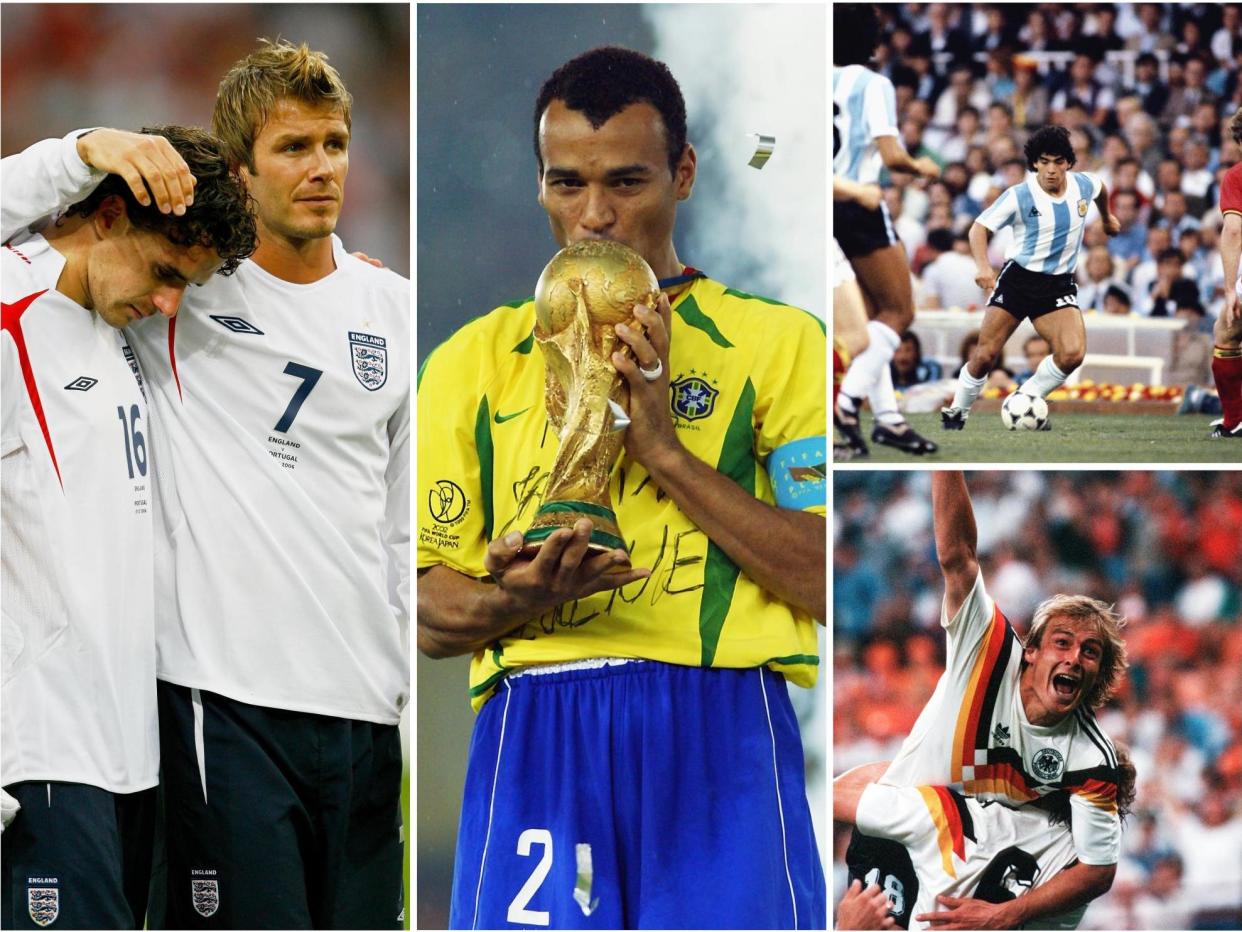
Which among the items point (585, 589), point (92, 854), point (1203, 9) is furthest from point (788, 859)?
point (1203, 9)

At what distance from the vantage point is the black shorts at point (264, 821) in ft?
9.25

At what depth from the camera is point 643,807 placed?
2.75 metres

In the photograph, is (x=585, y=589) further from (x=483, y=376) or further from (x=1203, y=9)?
(x=1203, y=9)

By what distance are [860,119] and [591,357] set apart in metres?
0.94

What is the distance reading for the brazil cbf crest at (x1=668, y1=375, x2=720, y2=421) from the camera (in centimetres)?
290

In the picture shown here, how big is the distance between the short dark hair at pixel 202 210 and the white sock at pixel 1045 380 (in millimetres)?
1588

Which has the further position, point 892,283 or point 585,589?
point 892,283

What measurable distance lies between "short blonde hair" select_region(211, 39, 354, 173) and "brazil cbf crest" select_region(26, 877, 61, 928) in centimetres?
135

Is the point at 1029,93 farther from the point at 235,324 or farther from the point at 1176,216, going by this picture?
the point at 235,324

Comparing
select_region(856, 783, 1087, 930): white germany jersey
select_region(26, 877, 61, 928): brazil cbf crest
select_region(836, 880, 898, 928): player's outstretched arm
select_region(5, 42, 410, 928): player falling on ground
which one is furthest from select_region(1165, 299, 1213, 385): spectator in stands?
select_region(26, 877, 61, 928): brazil cbf crest

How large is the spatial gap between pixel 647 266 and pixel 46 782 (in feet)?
4.44

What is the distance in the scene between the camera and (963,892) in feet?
10.6

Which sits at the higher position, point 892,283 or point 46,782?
point 892,283

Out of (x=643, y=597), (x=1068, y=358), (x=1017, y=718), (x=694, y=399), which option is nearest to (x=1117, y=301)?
(x=1068, y=358)
